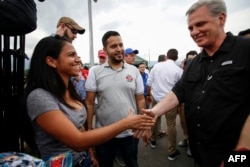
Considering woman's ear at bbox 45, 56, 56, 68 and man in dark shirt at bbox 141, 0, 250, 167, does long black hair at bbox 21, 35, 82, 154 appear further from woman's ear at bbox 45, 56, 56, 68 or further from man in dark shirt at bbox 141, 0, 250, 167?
man in dark shirt at bbox 141, 0, 250, 167

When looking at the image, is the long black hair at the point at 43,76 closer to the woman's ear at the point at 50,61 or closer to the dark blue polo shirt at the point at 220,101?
the woman's ear at the point at 50,61

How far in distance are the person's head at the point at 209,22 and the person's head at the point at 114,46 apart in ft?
3.65

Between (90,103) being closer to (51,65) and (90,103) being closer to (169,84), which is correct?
(51,65)

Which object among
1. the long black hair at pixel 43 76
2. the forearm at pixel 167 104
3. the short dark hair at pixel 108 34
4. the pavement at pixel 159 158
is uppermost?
the short dark hair at pixel 108 34

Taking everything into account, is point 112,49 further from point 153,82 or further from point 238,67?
point 153,82

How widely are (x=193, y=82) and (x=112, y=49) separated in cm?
124

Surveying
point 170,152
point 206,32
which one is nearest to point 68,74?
point 206,32

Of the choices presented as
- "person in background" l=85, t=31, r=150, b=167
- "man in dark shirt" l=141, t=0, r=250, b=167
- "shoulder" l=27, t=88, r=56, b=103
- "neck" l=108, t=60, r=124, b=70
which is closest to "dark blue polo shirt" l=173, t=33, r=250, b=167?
"man in dark shirt" l=141, t=0, r=250, b=167

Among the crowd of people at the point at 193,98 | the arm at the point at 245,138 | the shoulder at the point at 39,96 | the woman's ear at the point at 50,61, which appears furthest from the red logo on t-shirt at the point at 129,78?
the arm at the point at 245,138

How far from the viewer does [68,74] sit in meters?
1.76

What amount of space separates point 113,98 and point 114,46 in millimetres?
730

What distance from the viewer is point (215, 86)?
5.59 feet

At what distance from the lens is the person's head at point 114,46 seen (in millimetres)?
2715

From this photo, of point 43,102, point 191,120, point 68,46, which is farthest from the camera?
point 191,120
